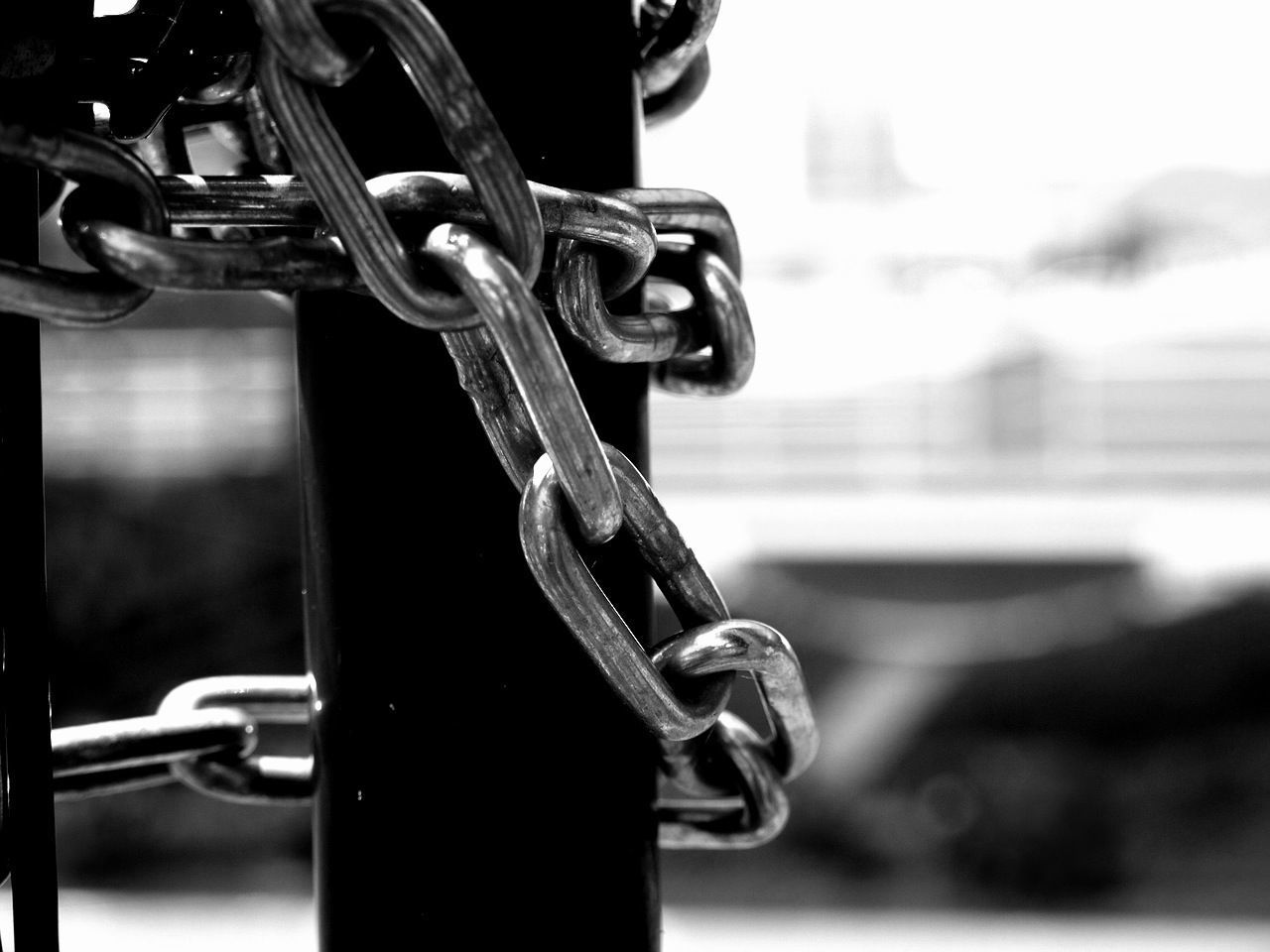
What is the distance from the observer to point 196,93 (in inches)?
17.0

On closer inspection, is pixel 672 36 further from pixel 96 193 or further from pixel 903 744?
pixel 903 744

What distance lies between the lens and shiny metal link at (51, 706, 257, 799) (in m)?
0.48

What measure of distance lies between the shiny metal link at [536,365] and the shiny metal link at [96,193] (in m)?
0.07

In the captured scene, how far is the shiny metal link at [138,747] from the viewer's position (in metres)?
0.48

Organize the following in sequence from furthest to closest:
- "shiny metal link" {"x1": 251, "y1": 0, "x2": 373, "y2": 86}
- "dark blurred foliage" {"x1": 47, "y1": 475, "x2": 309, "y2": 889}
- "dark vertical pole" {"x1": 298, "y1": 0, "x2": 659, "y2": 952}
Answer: "dark blurred foliage" {"x1": 47, "y1": 475, "x2": 309, "y2": 889} < "dark vertical pole" {"x1": 298, "y1": 0, "x2": 659, "y2": 952} < "shiny metal link" {"x1": 251, "y1": 0, "x2": 373, "y2": 86}

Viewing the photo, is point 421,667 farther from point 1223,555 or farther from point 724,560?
point 1223,555

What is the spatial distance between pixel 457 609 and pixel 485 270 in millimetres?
139

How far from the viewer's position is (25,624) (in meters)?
0.41

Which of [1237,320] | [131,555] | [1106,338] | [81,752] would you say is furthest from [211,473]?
[81,752]

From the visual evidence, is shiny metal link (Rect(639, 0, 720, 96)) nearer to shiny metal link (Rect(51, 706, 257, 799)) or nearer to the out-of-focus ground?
shiny metal link (Rect(51, 706, 257, 799))

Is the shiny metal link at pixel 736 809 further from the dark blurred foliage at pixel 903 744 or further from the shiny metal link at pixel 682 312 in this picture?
the dark blurred foliage at pixel 903 744

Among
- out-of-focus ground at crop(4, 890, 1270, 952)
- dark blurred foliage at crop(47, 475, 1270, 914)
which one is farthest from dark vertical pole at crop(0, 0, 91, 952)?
dark blurred foliage at crop(47, 475, 1270, 914)

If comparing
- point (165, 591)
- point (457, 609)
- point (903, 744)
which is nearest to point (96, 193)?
point (457, 609)

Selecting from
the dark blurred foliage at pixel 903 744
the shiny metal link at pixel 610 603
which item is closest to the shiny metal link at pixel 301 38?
the shiny metal link at pixel 610 603
